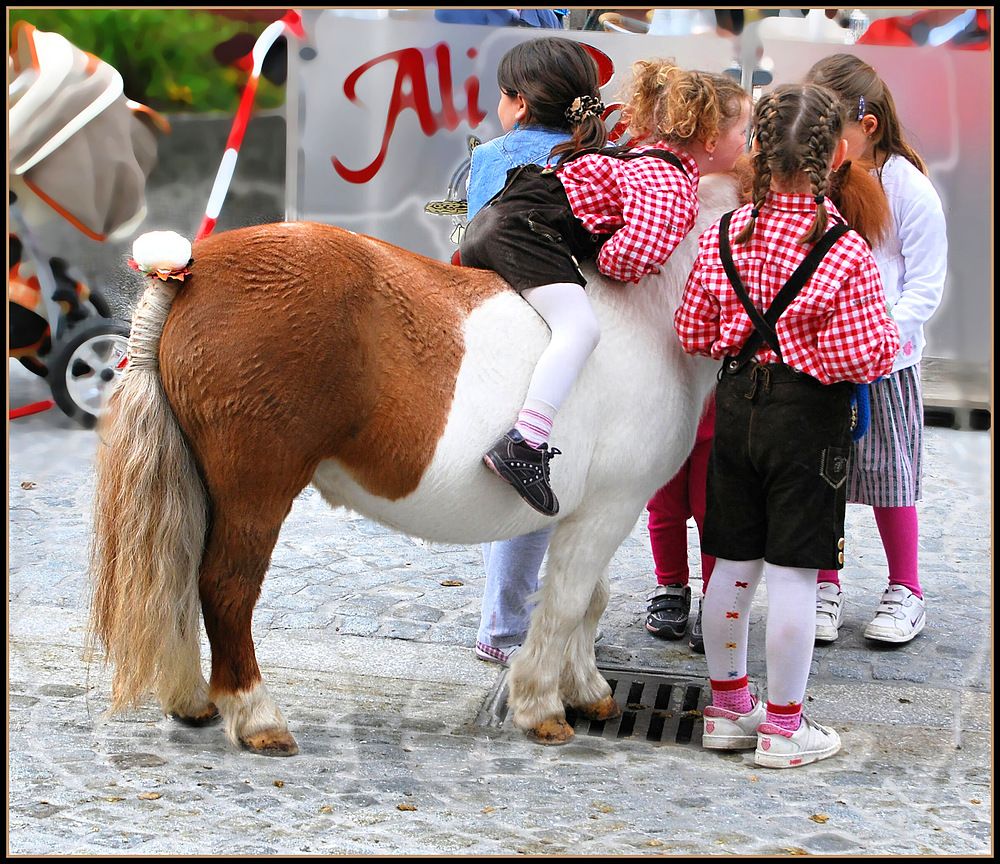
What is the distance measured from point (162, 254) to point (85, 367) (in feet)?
15.7

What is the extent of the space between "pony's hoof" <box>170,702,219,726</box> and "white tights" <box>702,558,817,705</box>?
1.46 metres

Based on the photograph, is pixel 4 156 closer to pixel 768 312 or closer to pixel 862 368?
pixel 768 312

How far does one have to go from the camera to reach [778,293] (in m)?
2.92

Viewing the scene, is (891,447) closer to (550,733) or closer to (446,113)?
(550,733)

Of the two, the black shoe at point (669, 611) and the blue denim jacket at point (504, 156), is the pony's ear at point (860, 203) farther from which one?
the black shoe at point (669, 611)

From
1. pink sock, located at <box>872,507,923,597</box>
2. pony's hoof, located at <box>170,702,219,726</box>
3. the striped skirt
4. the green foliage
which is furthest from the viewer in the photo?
the green foliage

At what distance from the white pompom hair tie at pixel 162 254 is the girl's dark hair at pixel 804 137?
1516mm

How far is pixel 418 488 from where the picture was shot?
2.96 meters

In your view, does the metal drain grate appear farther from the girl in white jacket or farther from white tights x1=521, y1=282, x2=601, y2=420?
white tights x1=521, y1=282, x2=601, y2=420

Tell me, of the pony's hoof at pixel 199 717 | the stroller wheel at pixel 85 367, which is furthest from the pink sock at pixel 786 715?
the stroller wheel at pixel 85 367

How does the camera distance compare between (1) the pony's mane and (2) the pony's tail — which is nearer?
(2) the pony's tail

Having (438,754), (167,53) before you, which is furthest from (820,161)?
(167,53)

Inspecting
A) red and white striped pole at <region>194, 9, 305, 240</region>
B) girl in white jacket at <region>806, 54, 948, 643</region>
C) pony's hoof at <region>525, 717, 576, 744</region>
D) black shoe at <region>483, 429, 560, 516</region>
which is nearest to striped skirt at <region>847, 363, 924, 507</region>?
girl in white jacket at <region>806, 54, 948, 643</region>

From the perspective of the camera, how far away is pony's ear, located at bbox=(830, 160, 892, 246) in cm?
307
